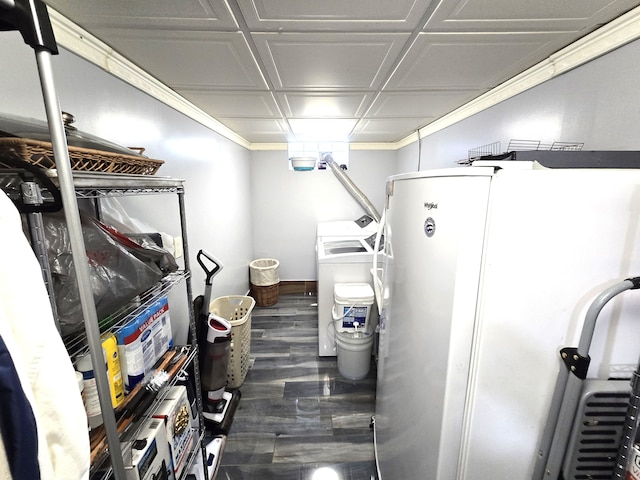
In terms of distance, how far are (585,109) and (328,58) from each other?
1.05 m

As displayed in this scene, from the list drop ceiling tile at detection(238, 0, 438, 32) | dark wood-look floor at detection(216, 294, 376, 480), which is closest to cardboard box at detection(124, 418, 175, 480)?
dark wood-look floor at detection(216, 294, 376, 480)

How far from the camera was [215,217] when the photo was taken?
7.64 feet

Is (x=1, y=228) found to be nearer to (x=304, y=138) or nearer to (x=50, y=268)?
(x=50, y=268)

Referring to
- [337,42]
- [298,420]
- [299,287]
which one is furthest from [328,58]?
[299,287]

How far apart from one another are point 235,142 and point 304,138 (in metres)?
0.80

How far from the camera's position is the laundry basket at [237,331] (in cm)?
198

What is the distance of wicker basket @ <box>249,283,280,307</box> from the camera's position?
11.2 ft

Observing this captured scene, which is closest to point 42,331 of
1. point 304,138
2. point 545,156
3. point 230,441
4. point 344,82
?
point 545,156

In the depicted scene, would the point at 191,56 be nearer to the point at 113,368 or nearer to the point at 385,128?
the point at 113,368

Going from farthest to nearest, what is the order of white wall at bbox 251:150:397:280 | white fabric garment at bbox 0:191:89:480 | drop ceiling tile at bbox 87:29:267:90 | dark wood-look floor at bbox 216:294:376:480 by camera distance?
white wall at bbox 251:150:397:280, dark wood-look floor at bbox 216:294:376:480, drop ceiling tile at bbox 87:29:267:90, white fabric garment at bbox 0:191:89:480

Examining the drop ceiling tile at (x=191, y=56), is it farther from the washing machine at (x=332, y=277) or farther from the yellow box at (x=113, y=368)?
the washing machine at (x=332, y=277)

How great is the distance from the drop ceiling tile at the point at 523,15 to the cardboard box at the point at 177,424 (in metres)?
1.70

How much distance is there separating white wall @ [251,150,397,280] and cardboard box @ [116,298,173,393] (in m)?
2.74

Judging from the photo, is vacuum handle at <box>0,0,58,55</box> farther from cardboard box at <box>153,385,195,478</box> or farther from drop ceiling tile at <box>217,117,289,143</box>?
drop ceiling tile at <box>217,117,289,143</box>
